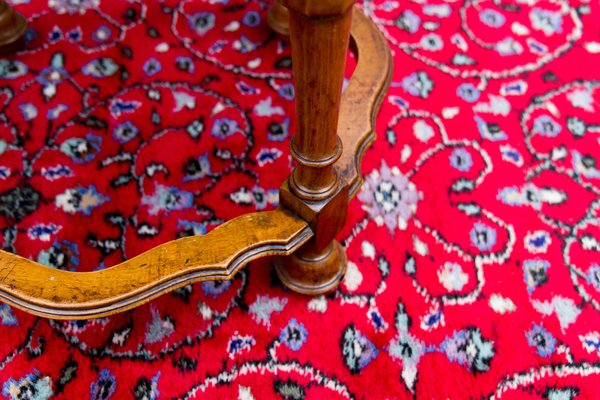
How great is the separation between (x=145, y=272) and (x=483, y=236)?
1.50ft

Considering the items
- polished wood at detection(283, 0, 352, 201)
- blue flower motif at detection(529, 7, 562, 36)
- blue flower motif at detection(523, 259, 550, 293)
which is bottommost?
blue flower motif at detection(523, 259, 550, 293)

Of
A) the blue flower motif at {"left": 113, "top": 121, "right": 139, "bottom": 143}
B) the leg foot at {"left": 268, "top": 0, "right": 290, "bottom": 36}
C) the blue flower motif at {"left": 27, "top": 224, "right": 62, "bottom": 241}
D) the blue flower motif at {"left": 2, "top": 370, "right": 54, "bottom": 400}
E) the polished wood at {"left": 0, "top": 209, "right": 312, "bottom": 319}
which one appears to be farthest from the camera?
the leg foot at {"left": 268, "top": 0, "right": 290, "bottom": 36}

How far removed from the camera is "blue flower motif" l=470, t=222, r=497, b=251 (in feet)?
2.33

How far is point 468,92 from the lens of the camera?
34.7 inches

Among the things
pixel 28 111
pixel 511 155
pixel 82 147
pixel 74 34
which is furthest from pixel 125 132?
pixel 511 155

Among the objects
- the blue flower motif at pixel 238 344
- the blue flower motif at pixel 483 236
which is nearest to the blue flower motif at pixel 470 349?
the blue flower motif at pixel 483 236

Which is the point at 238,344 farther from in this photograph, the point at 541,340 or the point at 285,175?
the point at 541,340

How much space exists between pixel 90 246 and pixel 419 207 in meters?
0.45

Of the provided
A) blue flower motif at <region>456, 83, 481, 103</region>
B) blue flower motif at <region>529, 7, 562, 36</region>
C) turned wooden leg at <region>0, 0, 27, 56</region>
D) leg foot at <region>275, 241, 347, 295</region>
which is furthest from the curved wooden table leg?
turned wooden leg at <region>0, 0, 27, 56</region>

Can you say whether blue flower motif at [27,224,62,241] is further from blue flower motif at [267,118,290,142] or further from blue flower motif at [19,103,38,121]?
blue flower motif at [267,118,290,142]

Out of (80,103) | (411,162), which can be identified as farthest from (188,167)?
(411,162)

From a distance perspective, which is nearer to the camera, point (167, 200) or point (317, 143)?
point (317, 143)

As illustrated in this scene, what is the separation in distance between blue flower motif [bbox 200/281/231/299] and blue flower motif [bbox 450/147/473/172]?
1.26 ft

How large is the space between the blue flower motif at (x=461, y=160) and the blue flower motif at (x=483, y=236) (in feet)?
0.33
